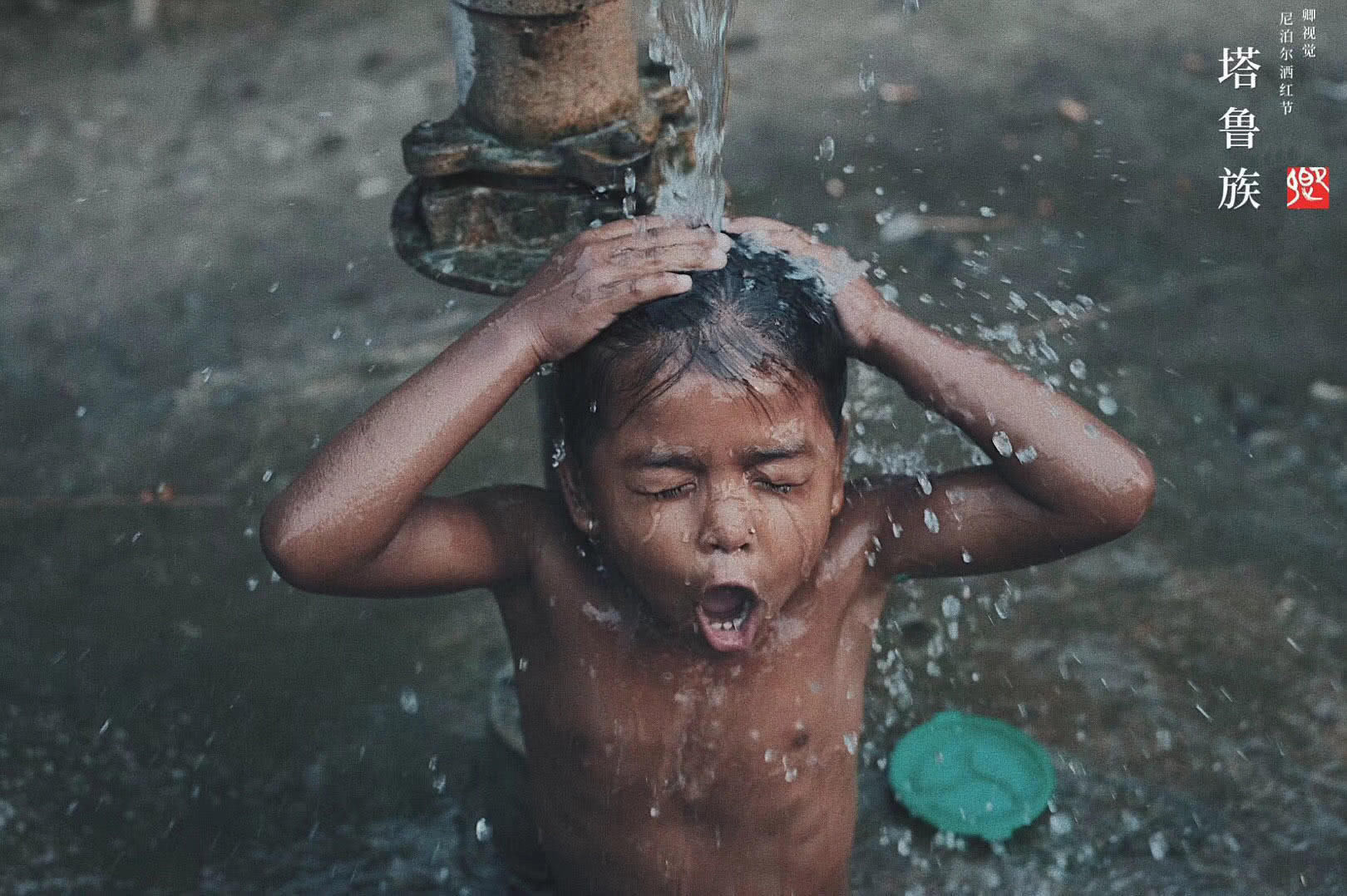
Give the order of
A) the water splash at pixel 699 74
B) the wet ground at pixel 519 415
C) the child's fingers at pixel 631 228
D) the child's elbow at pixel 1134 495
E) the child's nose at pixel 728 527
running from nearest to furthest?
the child's nose at pixel 728 527 < the child's fingers at pixel 631 228 < the child's elbow at pixel 1134 495 < the water splash at pixel 699 74 < the wet ground at pixel 519 415

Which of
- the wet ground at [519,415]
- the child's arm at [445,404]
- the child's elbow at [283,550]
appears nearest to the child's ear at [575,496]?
the child's arm at [445,404]

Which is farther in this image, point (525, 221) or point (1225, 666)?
point (1225, 666)

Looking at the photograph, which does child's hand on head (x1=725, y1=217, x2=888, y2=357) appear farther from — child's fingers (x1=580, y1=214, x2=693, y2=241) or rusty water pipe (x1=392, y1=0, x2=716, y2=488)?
rusty water pipe (x1=392, y1=0, x2=716, y2=488)

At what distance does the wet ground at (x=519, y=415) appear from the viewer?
3266 millimetres

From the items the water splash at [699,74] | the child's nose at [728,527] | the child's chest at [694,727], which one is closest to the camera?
the child's nose at [728,527]

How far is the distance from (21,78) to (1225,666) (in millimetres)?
4800

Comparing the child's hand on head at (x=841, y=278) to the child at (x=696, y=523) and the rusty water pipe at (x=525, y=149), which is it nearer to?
the child at (x=696, y=523)

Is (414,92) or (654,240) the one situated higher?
(654,240)

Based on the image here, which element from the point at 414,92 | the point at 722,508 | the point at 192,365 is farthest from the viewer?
the point at 414,92

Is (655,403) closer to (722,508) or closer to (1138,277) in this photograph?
(722,508)

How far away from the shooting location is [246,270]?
5.05 m

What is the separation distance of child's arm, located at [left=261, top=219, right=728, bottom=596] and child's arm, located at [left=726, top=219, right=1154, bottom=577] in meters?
0.20

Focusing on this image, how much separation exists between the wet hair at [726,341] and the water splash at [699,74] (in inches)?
15.2

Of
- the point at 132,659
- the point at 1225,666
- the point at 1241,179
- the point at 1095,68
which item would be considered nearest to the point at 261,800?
the point at 132,659
